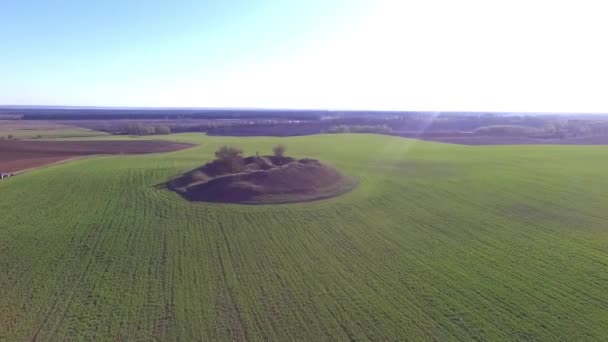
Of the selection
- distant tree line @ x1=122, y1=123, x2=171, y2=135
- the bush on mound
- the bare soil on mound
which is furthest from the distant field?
the bush on mound

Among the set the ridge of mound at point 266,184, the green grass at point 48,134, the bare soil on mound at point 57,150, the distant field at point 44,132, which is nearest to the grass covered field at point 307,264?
the ridge of mound at point 266,184

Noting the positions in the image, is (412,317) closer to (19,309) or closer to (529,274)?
(529,274)

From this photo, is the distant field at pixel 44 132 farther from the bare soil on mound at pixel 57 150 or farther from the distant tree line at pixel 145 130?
the bare soil on mound at pixel 57 150

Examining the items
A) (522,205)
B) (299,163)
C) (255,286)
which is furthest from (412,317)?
(299,163)

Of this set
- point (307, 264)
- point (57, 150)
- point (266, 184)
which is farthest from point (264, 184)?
point (57, 150)

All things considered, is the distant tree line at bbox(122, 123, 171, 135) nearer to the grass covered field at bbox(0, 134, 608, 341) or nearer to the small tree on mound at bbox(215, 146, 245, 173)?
the grass covered field at bbox(0, 134, 608, 341)
